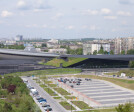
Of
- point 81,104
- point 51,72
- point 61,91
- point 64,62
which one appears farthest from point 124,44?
point 81,104

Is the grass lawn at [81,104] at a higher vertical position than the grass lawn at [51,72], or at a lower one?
lower

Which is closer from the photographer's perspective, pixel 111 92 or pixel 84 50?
pixel 111 92

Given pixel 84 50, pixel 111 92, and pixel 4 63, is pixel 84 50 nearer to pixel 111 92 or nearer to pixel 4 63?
pixel 4 63

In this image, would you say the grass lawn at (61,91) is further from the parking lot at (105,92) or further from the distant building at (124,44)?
the distant building at (124,44)

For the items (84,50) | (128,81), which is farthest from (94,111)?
(84,50)

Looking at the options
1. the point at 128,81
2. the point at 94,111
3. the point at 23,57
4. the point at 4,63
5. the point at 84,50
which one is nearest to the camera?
the point at 94,111

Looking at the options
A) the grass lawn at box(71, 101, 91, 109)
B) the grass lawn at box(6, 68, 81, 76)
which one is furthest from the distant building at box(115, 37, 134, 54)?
the grass lawn at box(71, 101, 91, 109)

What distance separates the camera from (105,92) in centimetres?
3041

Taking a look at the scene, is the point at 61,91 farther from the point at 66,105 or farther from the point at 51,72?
the point at 51,72

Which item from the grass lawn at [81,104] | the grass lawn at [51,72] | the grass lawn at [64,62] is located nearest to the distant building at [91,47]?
the grass lawn at [64,62]

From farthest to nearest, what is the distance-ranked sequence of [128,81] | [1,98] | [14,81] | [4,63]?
[4,63], [128,81], [14,81], [1,98]

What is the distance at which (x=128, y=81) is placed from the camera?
125ft

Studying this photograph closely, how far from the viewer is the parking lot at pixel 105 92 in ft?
85.5

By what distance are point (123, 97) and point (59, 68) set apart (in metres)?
25.3
